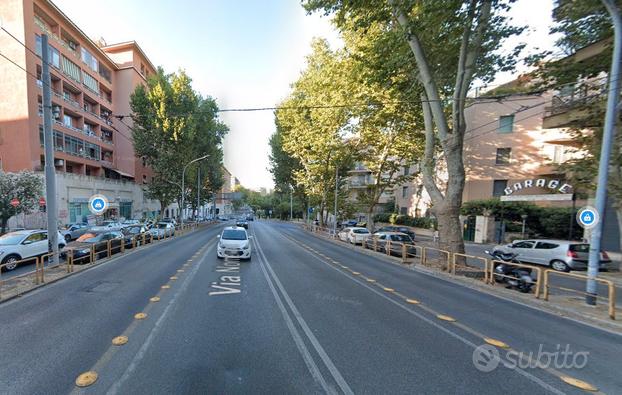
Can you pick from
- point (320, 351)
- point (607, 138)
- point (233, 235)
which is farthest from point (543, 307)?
point (233, 235)

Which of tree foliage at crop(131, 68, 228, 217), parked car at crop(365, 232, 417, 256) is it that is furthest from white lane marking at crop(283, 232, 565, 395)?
tree foliage at crop(131, 68, 228, 217)

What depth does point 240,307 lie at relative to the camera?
6.17 metres

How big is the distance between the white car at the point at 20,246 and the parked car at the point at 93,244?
41.5 inches

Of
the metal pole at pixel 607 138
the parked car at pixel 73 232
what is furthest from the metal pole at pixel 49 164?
the metal pole at pixel 607 138

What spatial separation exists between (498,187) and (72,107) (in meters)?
47.8

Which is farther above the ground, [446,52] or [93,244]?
[446,52]

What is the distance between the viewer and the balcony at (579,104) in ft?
38.0

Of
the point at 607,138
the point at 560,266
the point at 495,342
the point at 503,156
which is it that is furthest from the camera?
the point at 503,156

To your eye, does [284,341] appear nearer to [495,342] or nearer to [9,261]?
[495,342]

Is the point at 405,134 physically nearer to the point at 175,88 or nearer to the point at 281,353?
the point at 281,353

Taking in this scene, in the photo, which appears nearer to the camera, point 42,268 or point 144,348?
point 144,348

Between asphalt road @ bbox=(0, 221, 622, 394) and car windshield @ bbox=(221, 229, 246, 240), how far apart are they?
Answer: 464 centimetres

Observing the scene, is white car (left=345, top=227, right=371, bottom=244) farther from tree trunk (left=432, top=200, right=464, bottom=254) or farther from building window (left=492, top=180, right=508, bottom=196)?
building window (left=492, top=180, right=508, bottom=196)

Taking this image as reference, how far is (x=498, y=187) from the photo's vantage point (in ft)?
94.1
